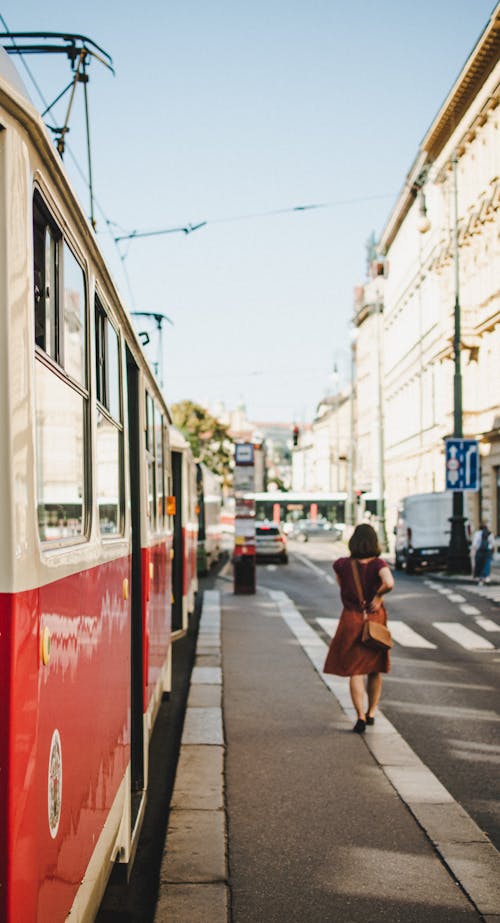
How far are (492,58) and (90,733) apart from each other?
139ft

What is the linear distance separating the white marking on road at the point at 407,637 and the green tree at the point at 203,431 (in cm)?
7267

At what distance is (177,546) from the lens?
53.9 feet

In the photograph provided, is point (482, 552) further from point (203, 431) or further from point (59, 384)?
point (203, 431)

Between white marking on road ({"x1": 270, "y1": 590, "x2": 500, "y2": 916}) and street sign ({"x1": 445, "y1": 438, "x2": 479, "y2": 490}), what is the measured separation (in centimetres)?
1973

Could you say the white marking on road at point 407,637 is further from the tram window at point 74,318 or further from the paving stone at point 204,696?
the tram window at point 74,318

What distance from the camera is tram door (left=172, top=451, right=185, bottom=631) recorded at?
16.2m

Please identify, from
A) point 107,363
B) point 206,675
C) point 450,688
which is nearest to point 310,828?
point 107,363

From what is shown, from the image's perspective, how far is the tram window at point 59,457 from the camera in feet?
9.08

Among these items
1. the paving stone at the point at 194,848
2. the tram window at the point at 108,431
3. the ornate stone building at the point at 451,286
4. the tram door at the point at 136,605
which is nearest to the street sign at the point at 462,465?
the ornate stone building at the point at 451,286

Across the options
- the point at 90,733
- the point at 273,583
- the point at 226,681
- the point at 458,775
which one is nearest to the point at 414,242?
the point at 273,583

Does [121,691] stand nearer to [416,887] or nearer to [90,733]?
[90,733]

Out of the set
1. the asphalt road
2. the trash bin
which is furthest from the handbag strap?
the trash bin

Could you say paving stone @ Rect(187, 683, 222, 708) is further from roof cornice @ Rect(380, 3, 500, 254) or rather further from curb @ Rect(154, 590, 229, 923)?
roof cornice @ Rect(380, 3, 500, 254)

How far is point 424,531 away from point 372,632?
28.2 metres
